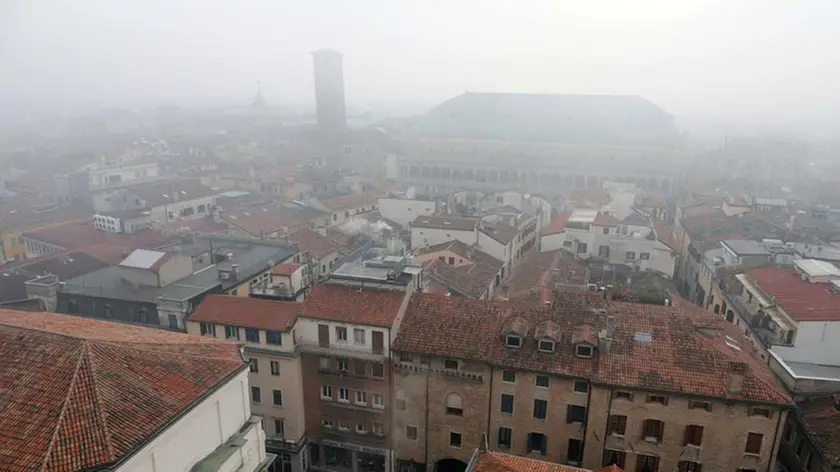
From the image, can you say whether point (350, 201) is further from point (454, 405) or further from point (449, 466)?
point (454, 405)

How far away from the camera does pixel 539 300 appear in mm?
35312

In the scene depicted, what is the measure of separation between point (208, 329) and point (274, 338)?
10.8ft

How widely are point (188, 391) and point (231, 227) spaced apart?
41.4 metres

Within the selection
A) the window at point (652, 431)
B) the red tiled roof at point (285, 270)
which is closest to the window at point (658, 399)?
the window at point (652, 431)

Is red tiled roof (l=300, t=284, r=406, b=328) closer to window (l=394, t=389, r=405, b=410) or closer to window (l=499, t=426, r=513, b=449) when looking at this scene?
window (l=394, t=389, r=405, b=410)

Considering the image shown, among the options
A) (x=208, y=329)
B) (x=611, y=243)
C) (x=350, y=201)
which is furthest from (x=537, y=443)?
(x=350, y=201)

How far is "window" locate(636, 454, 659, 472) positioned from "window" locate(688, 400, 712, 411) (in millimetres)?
2774

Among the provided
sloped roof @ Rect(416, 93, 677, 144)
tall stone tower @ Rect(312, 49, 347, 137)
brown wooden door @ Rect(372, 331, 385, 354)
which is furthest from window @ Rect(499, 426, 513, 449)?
tall stone tower @ Rect(312, 49, 347, 137)

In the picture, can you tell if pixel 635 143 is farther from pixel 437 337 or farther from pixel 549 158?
pixel 437 337

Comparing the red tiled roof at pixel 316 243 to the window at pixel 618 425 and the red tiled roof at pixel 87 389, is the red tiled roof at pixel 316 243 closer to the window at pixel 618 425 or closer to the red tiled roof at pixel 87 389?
the window at pixel 618 425

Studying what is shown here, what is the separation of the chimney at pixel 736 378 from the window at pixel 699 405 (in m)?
1.03

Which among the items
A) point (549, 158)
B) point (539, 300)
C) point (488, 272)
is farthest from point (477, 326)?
point (549, 158)

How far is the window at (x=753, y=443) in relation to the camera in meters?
23.3

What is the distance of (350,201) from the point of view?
225ft
